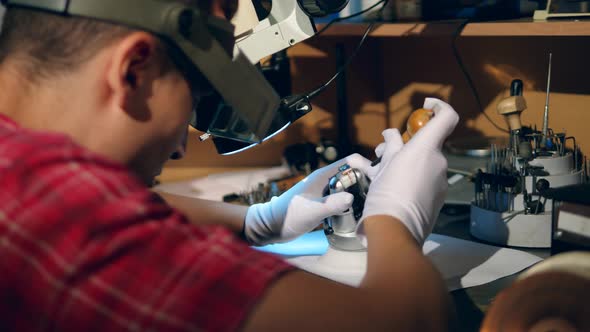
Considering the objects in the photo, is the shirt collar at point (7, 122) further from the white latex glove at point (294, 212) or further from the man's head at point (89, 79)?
the white latex glove at point (294, 212)

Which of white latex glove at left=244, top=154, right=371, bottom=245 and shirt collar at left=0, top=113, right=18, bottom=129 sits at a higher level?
shirt collar at left=0, top=113, right=18, bottom=129

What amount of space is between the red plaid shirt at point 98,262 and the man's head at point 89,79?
10 centimetres

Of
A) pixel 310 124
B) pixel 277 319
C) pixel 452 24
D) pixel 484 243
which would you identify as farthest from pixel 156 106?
pixel 310 124

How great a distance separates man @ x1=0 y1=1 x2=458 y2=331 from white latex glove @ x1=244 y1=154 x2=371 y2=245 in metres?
0.34

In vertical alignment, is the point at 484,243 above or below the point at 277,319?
below

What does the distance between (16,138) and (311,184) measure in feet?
2.24

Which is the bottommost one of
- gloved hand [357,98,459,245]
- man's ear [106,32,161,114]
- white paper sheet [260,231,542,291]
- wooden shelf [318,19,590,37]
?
white paper sheet [260,231,542,291]

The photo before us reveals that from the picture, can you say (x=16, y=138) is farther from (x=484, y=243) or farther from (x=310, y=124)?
(x=310, y=124)

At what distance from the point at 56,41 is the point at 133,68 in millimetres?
91

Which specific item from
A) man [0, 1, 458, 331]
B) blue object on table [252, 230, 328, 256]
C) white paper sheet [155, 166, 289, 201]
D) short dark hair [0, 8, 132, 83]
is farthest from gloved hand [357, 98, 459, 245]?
white paper sheet [155, 166, 289, 201]

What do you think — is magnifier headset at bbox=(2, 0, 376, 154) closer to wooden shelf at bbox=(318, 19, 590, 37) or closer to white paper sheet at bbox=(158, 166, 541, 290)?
white paper sheet at bbox=(158, 166, 541, 290)

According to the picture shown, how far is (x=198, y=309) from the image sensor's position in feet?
2.15

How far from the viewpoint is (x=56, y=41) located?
30.6 inches

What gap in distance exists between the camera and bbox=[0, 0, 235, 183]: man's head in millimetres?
773
